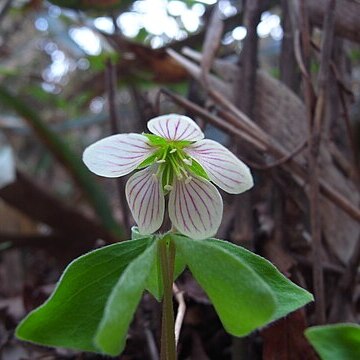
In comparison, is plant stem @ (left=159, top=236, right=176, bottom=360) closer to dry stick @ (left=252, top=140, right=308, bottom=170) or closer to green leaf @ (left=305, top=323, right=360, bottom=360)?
green leaf @ (left=305, top=323, right=360, bottom=360)

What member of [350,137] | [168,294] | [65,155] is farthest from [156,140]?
[65,155]

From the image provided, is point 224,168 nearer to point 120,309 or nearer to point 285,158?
point 120,309

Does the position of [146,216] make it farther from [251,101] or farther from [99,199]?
[99,199]

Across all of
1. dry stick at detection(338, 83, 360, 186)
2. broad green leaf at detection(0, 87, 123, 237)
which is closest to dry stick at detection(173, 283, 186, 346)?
dry stick at detection(338, 83, 360, 186)

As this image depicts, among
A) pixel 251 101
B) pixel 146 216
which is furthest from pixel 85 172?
pixel 146 216

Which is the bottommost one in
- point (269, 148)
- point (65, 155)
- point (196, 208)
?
point (196, 208)
